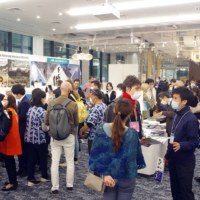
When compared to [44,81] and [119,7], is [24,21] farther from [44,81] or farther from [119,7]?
[119,7]

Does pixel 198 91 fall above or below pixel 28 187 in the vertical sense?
above

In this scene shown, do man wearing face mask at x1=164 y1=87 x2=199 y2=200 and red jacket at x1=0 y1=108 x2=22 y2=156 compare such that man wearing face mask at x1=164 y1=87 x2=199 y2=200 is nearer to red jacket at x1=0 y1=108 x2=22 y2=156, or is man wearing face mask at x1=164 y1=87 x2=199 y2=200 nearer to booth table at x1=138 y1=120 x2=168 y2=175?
booth table at x1=138 y1=120 x2=168 y2=175

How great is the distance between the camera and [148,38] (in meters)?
14.2

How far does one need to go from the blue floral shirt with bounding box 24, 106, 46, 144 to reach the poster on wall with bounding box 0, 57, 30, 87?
5.47 meters

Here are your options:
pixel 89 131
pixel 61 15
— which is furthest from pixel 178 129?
pixel 61 15

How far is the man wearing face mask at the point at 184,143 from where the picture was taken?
7.56 feet

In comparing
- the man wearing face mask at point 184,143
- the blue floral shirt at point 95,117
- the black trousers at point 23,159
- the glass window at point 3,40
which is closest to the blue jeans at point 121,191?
the man wearing face mask at point 184,143

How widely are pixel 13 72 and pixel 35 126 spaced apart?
606cm

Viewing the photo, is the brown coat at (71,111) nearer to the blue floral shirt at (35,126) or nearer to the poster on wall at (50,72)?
the blue floral shirt at (35,126)

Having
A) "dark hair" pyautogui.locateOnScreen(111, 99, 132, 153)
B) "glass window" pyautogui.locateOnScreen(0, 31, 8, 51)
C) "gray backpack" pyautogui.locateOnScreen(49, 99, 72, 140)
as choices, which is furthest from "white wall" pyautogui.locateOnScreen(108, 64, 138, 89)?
"dark hair" pyautogui.locateOnScreen(111, 99, 132, 153)

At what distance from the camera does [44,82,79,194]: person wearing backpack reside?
307 cm

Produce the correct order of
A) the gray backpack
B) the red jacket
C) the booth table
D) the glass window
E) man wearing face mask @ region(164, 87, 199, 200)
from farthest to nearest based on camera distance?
the glass window, the booth table, the red jacket, the gray backpack, man wearing face mask @ region(164, 87, 199, 200)

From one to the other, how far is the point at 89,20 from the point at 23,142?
6559mm

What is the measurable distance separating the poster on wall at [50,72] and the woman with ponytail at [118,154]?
827 cm
